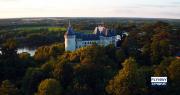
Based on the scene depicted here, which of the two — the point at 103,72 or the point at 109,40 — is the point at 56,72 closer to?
the point at 103,72

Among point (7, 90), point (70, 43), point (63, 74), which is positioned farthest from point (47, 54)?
point (7, 90)

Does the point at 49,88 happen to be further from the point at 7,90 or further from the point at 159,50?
the point at 159,50

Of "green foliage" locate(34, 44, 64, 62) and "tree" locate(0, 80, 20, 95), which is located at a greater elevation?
"tree" locate(0, 80, 20, 95)

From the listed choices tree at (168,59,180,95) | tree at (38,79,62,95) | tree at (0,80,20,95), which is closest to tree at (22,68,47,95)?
tree at (38,79,62,95)

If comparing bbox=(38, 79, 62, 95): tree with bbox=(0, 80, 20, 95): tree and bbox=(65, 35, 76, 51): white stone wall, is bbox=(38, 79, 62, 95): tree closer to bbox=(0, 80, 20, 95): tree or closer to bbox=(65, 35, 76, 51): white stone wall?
bbox=(0, 80, 20, 95): tree

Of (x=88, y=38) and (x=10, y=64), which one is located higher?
(x=88, y=38)

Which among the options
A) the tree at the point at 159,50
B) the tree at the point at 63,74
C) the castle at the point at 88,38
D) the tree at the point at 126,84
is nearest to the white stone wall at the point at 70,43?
the castle at the point at 88,38

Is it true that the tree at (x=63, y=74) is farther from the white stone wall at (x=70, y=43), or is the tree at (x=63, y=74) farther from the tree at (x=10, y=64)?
the white stone wall at (x=70, y=43)

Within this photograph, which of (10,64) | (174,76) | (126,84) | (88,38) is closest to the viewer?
(126,84)
